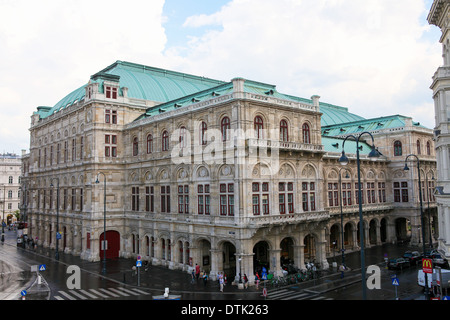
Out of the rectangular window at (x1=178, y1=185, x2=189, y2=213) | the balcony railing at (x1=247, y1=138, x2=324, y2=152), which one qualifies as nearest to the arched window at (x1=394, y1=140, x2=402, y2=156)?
the balcony railing at (x1=247, y1=138, x2=324, y2=152)

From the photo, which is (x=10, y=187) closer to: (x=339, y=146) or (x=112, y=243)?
(x=112, y=243)

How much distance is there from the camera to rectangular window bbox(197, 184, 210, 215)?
40.9 metres

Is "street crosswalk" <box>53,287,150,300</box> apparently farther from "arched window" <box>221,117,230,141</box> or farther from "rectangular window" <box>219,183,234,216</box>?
"arched window" <box>221,117,230,141</box>

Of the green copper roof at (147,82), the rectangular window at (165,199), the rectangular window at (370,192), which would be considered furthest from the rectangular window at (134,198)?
the rectangular window at (370,192)

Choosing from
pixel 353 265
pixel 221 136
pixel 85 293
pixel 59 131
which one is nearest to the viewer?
pixel 85 293

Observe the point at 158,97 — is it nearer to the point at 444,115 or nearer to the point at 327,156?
the point at 327,156

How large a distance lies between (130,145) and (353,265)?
3429 cm

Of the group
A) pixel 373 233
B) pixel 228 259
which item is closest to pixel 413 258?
pixel 373 233

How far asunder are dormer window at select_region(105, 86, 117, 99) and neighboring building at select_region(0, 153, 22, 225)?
8009 cm

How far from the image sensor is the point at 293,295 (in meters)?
32.6

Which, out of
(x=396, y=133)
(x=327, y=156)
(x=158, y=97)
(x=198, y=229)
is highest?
(x=158, y=97)

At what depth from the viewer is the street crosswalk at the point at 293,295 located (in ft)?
104

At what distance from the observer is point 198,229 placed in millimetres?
41031

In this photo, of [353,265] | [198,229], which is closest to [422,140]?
[353,265]
